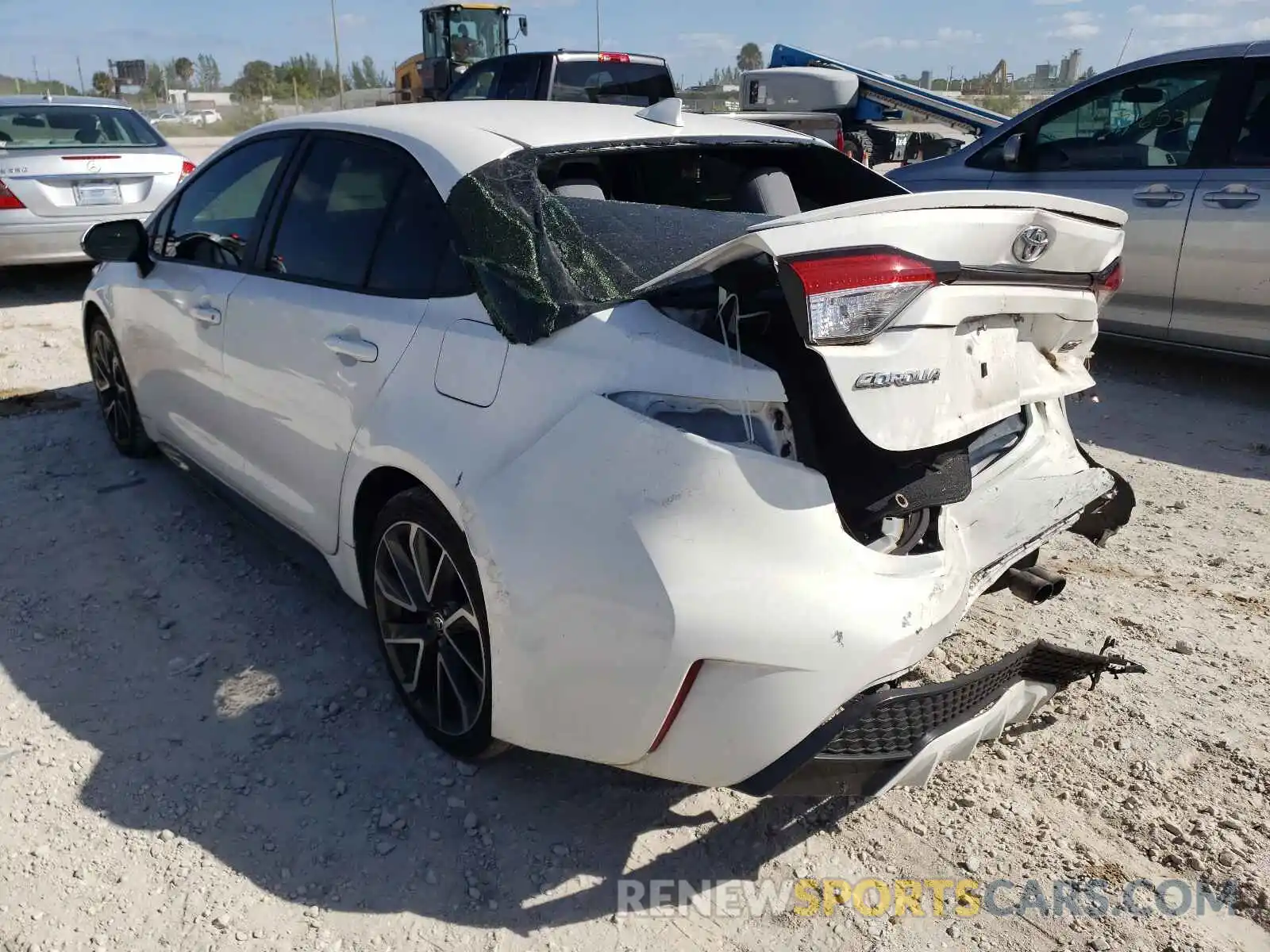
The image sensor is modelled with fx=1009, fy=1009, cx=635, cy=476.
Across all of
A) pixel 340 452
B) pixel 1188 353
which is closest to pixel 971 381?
pixel 340 452

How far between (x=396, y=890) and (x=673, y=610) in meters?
1.01

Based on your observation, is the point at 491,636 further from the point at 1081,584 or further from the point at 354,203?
the point at 1081,584

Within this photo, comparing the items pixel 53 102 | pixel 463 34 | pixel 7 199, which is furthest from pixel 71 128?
pixel 463 34

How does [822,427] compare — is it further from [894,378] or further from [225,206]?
[225,206]

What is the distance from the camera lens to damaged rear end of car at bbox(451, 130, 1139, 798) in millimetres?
1960

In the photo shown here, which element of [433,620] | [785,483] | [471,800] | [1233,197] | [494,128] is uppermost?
[494,128]

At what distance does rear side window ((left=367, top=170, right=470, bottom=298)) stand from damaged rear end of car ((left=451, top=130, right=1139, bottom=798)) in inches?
9.6

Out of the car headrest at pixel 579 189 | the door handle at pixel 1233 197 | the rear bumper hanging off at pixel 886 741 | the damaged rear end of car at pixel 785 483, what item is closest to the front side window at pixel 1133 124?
the door handle at pixel 1233 197

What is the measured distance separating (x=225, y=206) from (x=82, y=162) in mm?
5405

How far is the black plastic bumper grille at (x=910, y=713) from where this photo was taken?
6.65 feet

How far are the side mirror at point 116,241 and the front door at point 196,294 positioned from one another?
0.11m

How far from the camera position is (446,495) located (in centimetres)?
236

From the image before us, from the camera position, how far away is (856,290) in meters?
1.92

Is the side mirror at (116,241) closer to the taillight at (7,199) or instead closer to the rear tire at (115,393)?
the rear tire at (115,393)
